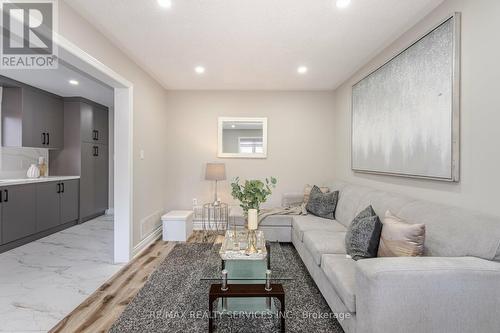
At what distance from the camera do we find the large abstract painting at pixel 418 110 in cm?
185

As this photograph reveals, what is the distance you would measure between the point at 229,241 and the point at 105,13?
243 centimetres

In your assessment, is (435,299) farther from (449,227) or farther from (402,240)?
(449,227)

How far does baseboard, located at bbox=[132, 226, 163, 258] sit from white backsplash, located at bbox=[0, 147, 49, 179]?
267 cm

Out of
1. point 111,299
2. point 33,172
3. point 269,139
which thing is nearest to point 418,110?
point 269,139

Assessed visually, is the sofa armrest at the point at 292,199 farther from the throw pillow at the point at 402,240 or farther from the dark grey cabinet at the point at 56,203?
the dark grey cabinet at the point at 56,203

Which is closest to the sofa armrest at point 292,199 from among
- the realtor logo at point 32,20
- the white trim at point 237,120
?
the white trim at point 237,120

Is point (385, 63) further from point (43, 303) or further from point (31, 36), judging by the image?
point (43, 303)

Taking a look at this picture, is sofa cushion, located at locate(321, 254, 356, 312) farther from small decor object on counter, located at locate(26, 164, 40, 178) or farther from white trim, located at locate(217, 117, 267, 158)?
small decor object on counter, located at locate(26, 164, 40, 178)

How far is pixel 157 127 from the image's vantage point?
13.3 feet

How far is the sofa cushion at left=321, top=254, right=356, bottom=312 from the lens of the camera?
1560 mm

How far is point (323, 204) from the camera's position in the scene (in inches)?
137

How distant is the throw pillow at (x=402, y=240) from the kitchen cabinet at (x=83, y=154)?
529cm

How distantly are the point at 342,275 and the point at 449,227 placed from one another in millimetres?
799

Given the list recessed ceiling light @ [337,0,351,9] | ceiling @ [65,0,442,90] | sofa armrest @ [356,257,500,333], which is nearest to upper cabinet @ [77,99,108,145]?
ceiling @ [65,0,442,90]
